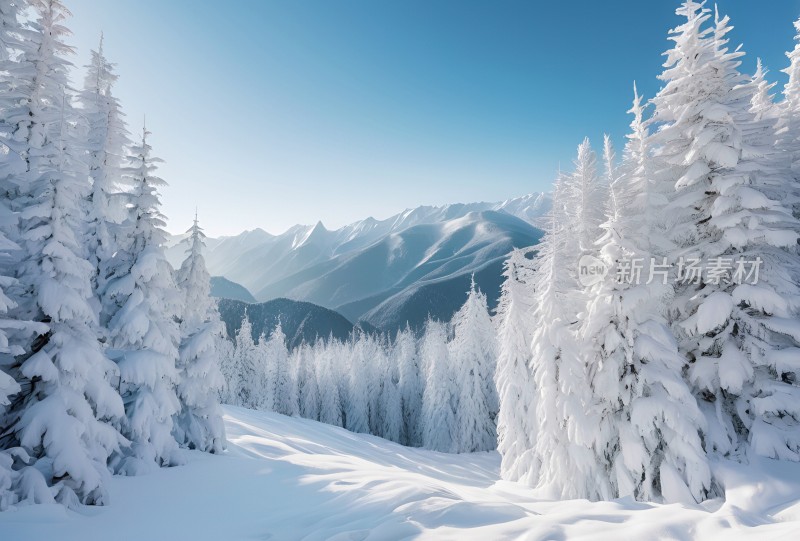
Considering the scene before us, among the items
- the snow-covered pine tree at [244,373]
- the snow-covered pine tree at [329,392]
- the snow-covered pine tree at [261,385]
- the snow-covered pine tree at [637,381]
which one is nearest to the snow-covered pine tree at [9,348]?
the snow-covered pine tree at [637,381]

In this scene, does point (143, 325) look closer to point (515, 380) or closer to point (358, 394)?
point (515, 380)

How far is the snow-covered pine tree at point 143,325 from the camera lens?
1337 centimetres

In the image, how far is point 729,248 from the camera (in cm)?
1292

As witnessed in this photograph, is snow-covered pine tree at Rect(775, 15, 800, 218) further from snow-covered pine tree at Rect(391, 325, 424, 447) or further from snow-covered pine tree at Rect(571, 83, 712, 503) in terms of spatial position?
snow-covered pine tree at Rect(391, 325, 424, 447)

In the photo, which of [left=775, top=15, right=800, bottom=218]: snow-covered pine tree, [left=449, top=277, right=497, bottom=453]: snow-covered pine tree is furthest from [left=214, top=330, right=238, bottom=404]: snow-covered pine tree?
[left=775, top=15, right=800, bottom=218]: snow-covered pine tree

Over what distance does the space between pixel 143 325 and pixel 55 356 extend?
371 cm

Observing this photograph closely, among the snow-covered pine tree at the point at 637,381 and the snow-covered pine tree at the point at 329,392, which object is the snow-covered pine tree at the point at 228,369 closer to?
the snow-covered pine tree at the point at 329,392

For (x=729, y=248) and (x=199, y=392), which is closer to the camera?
(x=729, y=248)

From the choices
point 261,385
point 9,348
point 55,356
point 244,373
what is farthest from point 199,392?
point 261,385

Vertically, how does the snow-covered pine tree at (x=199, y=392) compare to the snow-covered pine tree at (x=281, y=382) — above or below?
above

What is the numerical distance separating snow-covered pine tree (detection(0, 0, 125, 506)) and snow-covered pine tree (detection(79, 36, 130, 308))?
10.6 feet

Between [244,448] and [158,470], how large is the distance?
652 centimetres

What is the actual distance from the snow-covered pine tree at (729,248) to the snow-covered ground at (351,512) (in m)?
1.94

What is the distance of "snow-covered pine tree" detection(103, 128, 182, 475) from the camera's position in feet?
43.9
